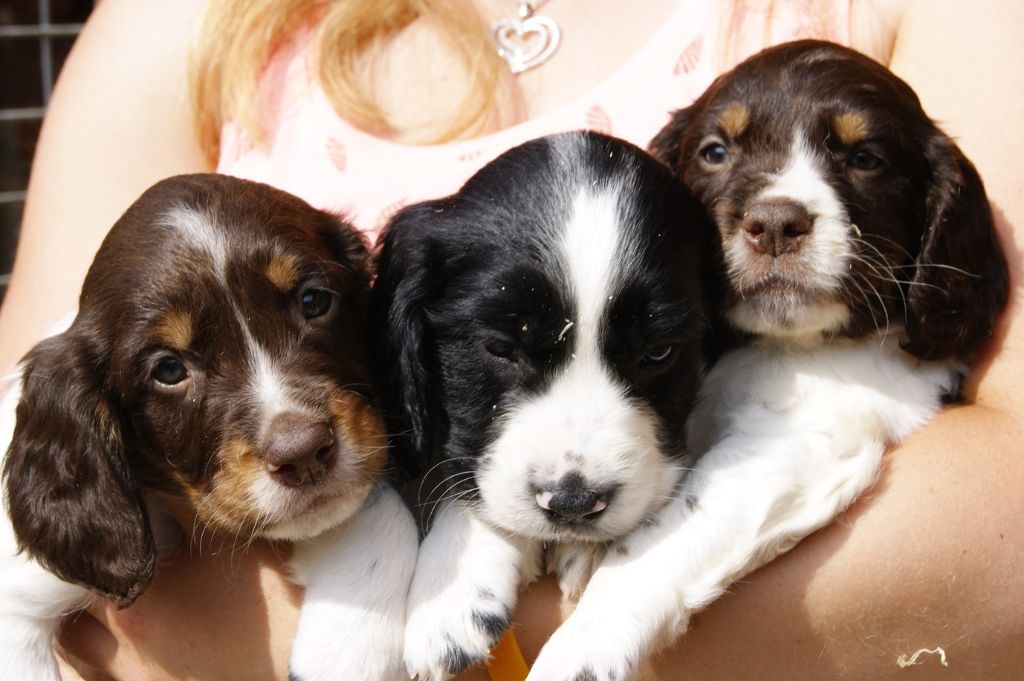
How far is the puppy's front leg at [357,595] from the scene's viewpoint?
2.30 m

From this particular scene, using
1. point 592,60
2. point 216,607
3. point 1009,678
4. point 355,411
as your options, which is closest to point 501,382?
point 355,411

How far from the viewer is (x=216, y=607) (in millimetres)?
2600

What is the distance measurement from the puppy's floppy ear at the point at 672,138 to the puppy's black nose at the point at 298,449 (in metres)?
1.26

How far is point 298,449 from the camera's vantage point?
2229 millimetres

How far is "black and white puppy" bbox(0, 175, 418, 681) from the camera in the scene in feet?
7.56

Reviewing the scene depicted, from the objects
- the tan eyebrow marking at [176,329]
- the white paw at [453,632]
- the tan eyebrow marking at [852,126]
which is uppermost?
the tan eyebrow marking at [852,126]

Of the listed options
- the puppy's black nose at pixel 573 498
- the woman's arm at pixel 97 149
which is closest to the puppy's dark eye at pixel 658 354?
the puppy's black nose at pixel 573 498

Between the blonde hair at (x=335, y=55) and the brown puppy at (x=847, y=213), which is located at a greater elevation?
the brown puppy at (x=847, y=213)

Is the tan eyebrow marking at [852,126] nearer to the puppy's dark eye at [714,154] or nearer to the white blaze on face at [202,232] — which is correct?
the puppy's dark eye at [714,154]

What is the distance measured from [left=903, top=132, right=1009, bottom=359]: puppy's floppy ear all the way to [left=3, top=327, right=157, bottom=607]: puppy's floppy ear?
1.84 m

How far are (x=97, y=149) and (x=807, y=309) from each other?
231 cm

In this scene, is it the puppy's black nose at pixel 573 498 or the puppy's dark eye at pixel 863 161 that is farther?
the puppy's dark eye at pixel 863 161

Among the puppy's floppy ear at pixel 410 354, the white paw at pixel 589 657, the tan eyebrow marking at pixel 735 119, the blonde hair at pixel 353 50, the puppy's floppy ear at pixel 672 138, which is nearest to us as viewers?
the white paw at pixel 589 657

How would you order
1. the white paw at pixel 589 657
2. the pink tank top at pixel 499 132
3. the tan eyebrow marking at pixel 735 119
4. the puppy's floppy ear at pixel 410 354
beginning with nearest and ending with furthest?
the white paw at pixel 589 657 < the puppy's floppy ear at pixel 410 354 < the tan eyebrow marking at pixel 735 119 < the pink tank top at pixel 499 132
